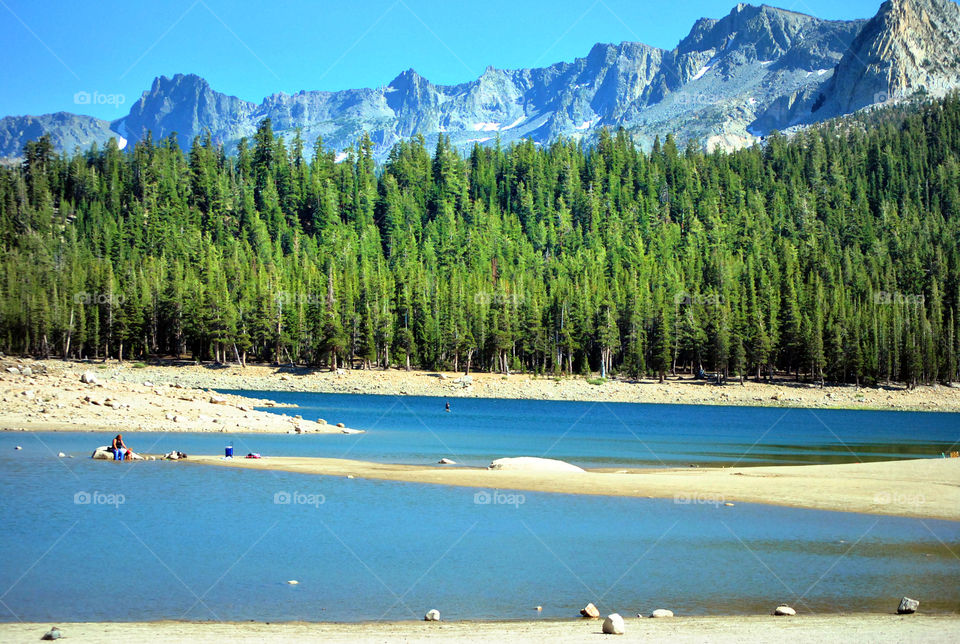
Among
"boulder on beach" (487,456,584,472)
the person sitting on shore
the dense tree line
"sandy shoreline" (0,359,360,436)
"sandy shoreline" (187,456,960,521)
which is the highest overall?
the dense tree line

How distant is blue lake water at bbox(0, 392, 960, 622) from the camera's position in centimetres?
1700

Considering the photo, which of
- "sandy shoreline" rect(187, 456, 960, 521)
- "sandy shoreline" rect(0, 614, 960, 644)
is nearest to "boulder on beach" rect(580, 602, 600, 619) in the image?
"sandy shoreline" rect(0, 614, 960, 644)

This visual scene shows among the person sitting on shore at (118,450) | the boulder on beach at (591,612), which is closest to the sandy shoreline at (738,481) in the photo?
the person sitting on shore at (118,450)

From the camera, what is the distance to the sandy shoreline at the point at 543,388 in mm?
104875

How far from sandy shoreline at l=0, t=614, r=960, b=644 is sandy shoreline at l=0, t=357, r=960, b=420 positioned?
89008 millimetres

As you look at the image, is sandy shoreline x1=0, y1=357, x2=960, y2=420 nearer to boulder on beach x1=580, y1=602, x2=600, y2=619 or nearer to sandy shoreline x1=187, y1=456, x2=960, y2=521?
sandy shoreline x1=187, y1=456, x2=960, y2=521

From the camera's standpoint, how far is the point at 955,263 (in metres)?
152

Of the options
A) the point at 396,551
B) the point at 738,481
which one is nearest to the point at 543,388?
the point at 738,481

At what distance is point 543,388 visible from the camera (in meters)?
108

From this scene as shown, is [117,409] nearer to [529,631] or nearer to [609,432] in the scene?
[609,432]

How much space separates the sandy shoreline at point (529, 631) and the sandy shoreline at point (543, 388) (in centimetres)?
8901

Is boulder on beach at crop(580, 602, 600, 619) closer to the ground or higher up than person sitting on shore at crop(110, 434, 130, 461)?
closer to the ground

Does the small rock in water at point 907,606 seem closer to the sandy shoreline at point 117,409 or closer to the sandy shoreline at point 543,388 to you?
the sandy shoreline at point 117,409

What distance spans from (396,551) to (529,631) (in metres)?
7.11
